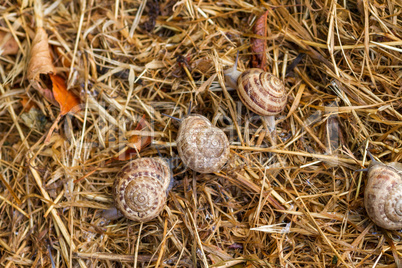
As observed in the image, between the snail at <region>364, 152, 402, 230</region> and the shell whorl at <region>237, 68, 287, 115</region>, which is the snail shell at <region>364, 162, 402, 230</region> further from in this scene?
the shell whorl at <region>237, 68, 287, 115</region>

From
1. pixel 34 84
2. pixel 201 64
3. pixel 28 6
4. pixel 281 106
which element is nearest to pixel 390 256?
pixel 281 106

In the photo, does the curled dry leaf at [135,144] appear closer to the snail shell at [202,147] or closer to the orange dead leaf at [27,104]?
the snail shell at [202,147]

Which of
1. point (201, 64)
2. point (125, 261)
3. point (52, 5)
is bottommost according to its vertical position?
point (125, 261)

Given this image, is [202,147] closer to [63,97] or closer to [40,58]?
[63,97]

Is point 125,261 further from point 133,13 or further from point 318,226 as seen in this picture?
point 133,13

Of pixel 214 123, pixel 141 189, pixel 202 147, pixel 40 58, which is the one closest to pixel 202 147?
pixel 202 147

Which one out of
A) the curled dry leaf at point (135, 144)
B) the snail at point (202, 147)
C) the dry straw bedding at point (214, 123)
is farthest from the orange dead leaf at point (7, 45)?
the snail at point (202, 147)
